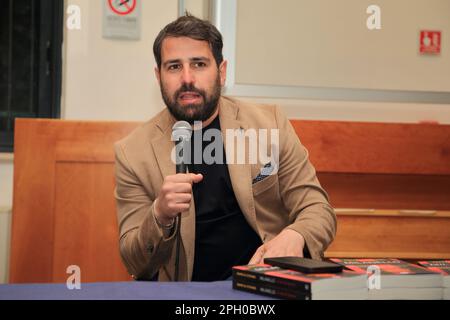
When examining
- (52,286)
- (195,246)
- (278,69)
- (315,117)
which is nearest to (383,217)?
(315,117)

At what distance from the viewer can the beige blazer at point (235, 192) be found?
170 centimetres

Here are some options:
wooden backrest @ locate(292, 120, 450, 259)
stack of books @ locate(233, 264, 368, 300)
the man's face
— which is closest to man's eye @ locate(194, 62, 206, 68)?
the man's face

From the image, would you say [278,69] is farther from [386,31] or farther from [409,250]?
[409,250]

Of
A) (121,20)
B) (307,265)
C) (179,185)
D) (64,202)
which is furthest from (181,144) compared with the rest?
(121,20)

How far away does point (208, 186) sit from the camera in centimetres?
184

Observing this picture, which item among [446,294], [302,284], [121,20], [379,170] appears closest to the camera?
[302,284]

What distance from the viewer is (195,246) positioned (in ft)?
5.98

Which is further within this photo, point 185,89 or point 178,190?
point 185,89

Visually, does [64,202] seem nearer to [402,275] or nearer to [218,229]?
[218,229]

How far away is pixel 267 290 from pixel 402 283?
257 millimetres

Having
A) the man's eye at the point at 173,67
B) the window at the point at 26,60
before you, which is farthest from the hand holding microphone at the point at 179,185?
the window at the point at 26,60

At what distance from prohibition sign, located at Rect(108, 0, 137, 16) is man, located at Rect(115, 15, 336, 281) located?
852 millimetres

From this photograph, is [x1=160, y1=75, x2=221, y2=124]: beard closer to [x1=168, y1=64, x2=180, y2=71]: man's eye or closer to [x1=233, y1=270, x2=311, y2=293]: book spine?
[x1=168, y1=64, x2=180, y2=71]: man's eye

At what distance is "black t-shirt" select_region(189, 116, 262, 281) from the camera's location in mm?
1822
